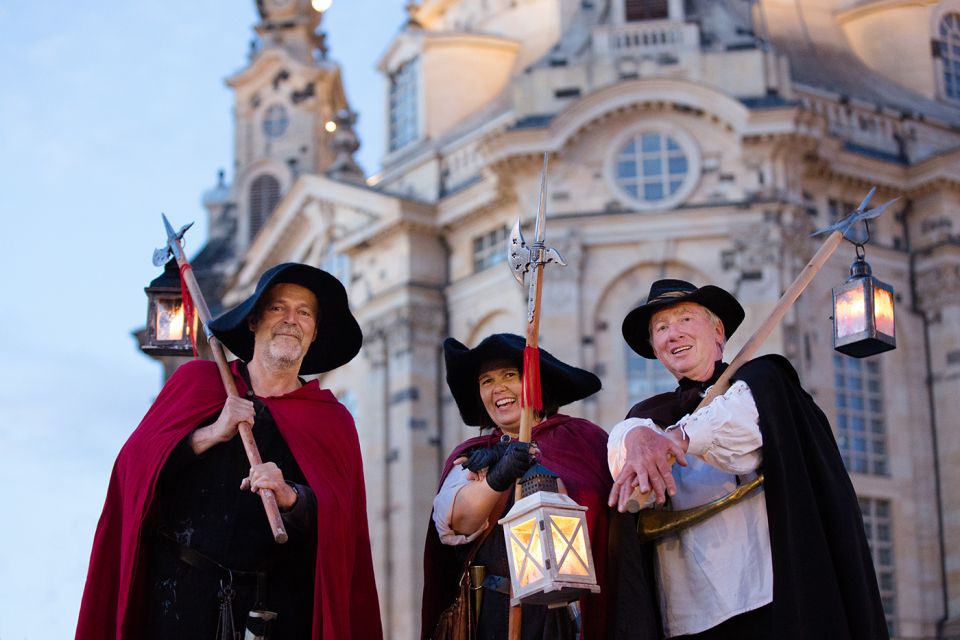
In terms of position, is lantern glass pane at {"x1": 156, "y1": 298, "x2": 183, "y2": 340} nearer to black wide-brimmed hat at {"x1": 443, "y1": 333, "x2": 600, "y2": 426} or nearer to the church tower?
black wide-brimmed hat at {"x1": 443, "y1": 333, "x2": 600, "y2": 426}

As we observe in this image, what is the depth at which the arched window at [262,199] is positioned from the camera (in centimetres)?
3988

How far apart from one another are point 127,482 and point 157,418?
1.31 ft

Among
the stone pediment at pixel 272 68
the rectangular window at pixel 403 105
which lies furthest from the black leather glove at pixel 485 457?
the stone pediment at pixel 272 68

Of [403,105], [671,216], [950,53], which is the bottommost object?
[671,216]

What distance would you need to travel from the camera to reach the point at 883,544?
28391 millimetres

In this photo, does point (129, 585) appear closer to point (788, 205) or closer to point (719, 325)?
point (719, 325)

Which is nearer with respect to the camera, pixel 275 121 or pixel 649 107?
pixel 649 107

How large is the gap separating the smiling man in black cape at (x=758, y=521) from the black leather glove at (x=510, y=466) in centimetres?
43

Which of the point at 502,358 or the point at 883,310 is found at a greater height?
the point at 883,310

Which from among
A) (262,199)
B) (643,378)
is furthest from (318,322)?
(262,199)

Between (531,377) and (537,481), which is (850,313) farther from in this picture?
(537,481)

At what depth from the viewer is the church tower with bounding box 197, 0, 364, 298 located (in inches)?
1566

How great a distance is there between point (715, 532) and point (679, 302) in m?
1.30

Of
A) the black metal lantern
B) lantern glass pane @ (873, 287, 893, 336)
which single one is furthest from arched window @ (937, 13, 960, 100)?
the black metal lantern
